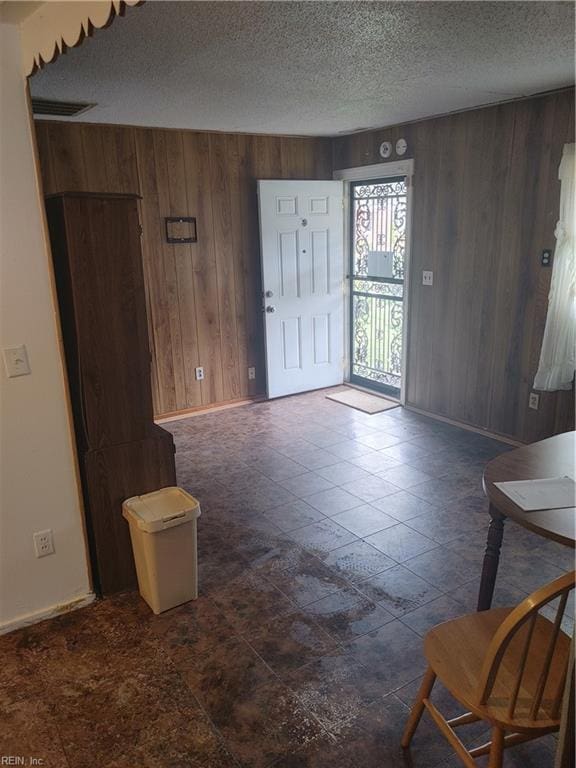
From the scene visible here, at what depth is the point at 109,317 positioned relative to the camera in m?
2.46

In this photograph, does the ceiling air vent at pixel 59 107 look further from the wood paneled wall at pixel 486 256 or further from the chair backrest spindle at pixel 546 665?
the chair backrest spindle at pixel 546 665

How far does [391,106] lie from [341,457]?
244cm

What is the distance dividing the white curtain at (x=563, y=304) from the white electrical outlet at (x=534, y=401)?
0.65ft

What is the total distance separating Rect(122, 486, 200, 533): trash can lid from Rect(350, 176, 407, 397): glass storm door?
123 inches

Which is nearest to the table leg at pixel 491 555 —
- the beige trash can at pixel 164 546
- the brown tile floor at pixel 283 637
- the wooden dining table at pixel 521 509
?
the wooden dining table at pixel 521 509

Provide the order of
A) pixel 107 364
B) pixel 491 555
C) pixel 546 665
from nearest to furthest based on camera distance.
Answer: pixel 546 665, pixel 491 555, pixel 107 364

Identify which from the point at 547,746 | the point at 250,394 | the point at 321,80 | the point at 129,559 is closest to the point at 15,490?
the point at 129,559

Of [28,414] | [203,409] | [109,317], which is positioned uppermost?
[109,317]

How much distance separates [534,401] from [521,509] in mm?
2452

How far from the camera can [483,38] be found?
244 cm

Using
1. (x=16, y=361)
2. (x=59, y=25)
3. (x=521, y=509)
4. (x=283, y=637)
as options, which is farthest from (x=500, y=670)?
(x=59, y=25)

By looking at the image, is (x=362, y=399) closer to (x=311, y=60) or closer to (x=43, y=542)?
(x=311, y=60)

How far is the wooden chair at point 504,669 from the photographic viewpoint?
1.34 meters

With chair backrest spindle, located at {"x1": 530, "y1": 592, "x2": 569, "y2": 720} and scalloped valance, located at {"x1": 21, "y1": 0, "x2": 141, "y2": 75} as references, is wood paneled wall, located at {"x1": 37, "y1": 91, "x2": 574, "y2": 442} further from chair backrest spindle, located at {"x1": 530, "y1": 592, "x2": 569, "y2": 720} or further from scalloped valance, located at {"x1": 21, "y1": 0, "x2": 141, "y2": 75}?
chair backrest spindle, located at {"x1": 530, "y1": 592, "x2": 569, "y2": 720}
